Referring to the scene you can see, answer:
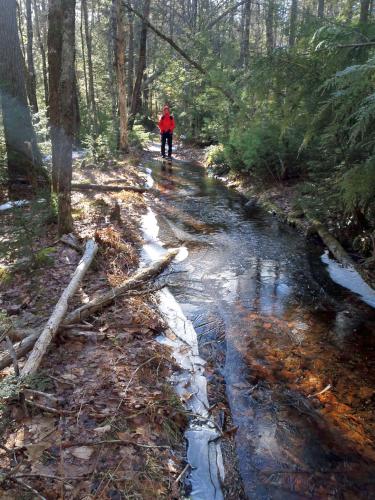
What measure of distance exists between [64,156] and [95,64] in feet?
97.4

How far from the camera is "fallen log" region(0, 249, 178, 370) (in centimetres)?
395

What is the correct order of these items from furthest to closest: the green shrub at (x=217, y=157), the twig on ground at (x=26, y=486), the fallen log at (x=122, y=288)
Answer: the green shrub at (x=217, y=157), the fallen log at (x=122, y=288), the twig on ground at (x=26, y=486)

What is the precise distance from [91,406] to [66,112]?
4900 mm

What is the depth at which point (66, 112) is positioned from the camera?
6.66m

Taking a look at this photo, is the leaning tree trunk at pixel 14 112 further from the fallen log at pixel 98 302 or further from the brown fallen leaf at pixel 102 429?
the brown fallen leaf at pixel 102 429

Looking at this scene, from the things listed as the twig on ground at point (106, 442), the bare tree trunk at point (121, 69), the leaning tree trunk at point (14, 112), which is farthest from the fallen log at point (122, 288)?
the bare tree trunk at point (121, 69)

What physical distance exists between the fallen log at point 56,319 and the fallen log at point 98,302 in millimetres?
115

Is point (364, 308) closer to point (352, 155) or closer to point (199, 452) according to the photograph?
point (352, 155)

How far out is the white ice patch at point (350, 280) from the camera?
20.7 ft

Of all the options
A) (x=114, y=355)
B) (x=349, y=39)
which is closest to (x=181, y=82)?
(x=349, y=39)

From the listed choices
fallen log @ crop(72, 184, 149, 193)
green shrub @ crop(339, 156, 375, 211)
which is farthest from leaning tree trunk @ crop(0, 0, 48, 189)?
green shrub @ crop(339, 156, 375, 211)

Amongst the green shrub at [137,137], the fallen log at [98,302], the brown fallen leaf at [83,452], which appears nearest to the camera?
the brown fallen leaf at [83,452]

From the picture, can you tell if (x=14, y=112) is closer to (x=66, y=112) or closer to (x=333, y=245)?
(x=66, y=112)

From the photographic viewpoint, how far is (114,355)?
170 inches
